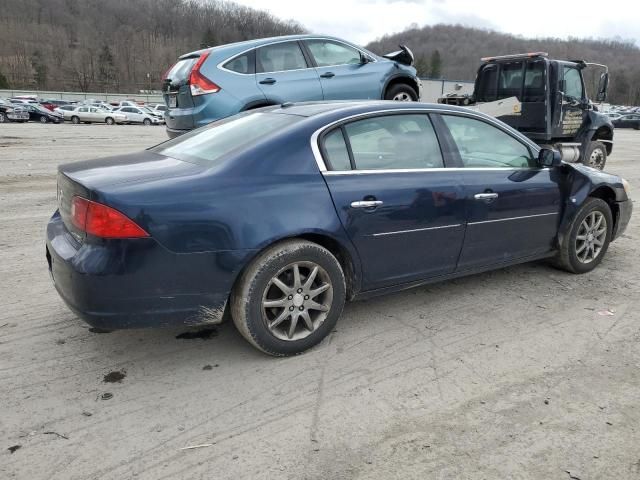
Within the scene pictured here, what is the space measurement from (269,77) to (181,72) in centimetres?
118

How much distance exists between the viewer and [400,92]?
8.30 m

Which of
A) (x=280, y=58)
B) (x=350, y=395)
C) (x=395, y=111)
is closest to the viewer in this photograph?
(x=350, y=395)

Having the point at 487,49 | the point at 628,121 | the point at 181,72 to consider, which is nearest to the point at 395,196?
the point at 181,72

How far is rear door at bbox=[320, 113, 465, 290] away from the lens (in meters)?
3.41

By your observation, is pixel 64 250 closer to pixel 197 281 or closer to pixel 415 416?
pixel 197 281

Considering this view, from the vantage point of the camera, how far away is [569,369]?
3.21 metres

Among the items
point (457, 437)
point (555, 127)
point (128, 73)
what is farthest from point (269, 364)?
point (128, 73)

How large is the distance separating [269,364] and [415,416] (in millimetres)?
936

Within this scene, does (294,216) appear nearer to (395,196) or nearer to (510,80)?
(395,196)

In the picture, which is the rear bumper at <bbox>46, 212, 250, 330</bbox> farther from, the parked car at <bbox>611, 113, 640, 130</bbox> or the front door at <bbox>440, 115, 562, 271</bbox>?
the parked car at <bbox>611, 113, 640, 130</bbox>

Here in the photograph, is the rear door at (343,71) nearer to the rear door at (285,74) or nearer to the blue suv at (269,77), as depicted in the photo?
the blue suv at (269,77)

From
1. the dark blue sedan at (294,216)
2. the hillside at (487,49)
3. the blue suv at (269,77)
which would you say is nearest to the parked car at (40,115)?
the blue suv at (269,77)

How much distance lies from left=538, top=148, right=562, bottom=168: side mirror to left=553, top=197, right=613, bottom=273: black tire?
22.0 inches

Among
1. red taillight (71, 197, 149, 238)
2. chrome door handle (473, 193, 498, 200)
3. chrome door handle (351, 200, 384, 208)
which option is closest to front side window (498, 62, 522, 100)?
chrome door handle (473, 193, 498, 200)
